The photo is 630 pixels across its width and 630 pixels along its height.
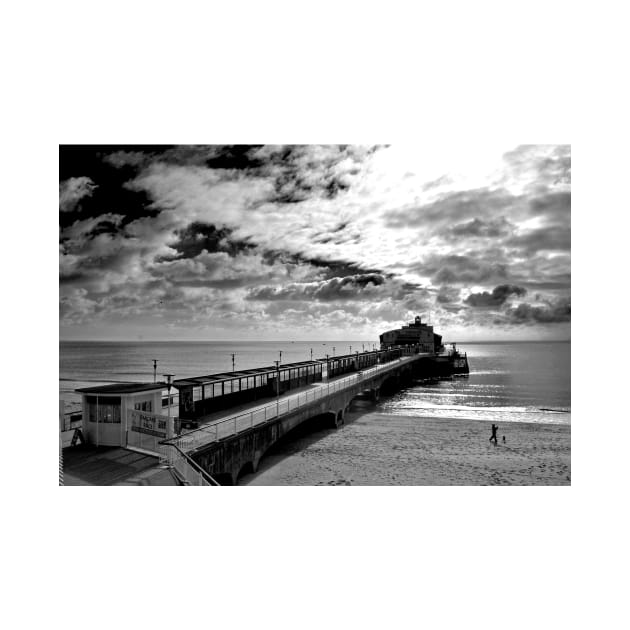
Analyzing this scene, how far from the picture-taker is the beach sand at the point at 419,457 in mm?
10734

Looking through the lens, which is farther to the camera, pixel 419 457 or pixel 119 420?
pixel 419 457

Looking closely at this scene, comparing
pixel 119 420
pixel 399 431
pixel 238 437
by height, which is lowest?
pixel 399 431

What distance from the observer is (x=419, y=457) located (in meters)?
12.4

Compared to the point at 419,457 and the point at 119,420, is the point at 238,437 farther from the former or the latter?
the point at 419,457

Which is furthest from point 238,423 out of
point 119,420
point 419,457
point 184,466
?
point 419,457

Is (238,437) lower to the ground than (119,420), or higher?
lower

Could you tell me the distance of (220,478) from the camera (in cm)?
867

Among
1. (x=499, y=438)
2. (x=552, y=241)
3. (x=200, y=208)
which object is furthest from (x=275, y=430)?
(x=499, y=438)

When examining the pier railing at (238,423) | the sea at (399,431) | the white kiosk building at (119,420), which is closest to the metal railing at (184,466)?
the pier railing at (238,423)

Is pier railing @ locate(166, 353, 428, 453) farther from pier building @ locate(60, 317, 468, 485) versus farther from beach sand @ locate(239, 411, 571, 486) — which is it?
beach sand @ locate(239, 411, 571, 486)

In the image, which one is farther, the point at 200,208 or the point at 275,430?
the point at 275,430

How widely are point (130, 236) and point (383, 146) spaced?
20.4 ft
